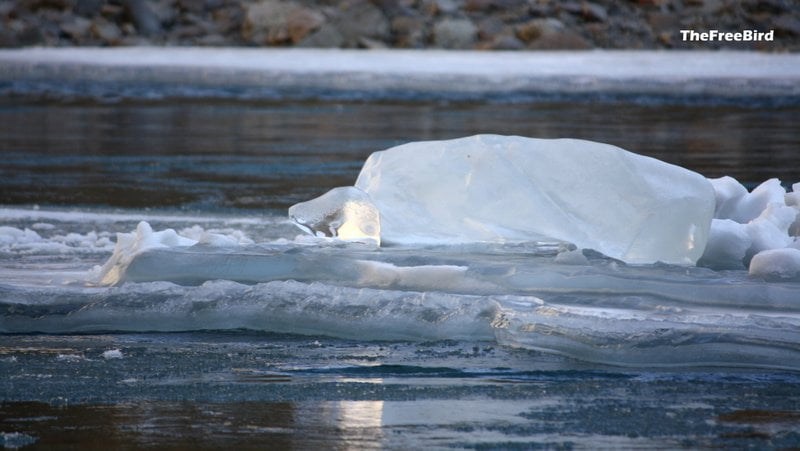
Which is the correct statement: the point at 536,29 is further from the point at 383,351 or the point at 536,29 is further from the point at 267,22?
the point at 383,351

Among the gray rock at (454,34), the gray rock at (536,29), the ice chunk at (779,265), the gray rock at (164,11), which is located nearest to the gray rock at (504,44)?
the gray rock at (536,29)

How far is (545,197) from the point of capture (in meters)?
5.36

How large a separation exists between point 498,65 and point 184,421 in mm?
14839

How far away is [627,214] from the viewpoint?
523 centimetres

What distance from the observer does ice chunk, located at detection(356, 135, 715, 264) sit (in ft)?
17.0

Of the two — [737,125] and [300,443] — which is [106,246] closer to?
[300,443]

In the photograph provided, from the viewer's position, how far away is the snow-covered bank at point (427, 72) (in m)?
15.8

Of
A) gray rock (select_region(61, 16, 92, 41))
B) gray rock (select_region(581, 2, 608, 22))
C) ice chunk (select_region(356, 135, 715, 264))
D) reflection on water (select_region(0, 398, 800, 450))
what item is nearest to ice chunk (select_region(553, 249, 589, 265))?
ice chunk (select_region(356, 135, 715, 264))

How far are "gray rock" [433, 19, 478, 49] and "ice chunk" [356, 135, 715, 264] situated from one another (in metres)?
16.5

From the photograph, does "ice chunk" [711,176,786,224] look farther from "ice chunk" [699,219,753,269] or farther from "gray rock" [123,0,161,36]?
"gray rock" [123,0,161,36]

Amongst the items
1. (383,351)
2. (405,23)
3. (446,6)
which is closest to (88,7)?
(405,23)

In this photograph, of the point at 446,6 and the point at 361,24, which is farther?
the point at 446,6

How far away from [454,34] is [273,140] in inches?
447

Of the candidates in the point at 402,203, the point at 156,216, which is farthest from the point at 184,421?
the point at 156,216
